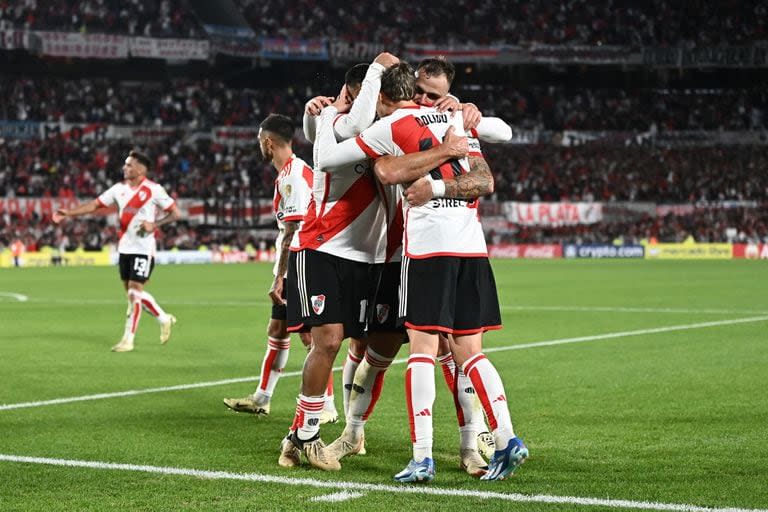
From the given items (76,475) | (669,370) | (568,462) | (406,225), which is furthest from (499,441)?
(669,370)

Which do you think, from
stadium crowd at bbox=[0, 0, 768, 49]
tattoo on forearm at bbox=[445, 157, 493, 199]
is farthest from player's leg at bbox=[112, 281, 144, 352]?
stadium crowd at bbox=[0, 0, 768, 49]

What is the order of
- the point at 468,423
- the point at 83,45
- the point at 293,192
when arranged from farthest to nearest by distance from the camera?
the point at 83,45 → the point at 293,192 → the point at 468,423

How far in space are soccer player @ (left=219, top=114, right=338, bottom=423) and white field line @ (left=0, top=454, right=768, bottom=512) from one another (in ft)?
6.92

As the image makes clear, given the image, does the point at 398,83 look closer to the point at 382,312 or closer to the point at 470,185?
the point at 470,185

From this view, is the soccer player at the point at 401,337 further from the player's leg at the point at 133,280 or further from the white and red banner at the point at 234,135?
the white and red banner at the point at 234,135

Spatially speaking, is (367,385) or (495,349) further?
(495,349)

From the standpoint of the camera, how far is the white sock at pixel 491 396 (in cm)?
649

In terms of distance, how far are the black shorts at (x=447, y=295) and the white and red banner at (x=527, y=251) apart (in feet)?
154

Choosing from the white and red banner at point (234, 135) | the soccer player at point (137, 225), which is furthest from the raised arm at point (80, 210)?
the white and red banner at point (234, 135)

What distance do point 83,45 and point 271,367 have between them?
154 feet

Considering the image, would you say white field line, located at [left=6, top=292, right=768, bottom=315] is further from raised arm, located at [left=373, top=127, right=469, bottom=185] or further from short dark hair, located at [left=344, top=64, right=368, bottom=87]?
raised arm, located at [left=373, top=127, right=469, bottom=185]

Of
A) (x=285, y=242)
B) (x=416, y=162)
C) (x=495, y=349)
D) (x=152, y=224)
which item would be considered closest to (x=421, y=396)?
(x=416, y=162)

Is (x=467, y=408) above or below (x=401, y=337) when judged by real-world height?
below

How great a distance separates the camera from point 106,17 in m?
55.6
